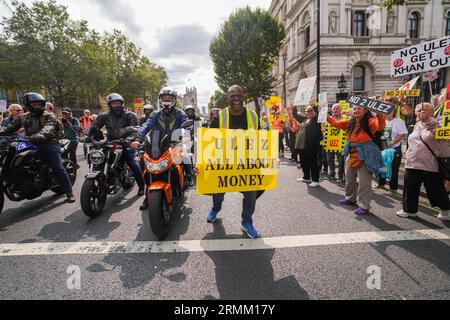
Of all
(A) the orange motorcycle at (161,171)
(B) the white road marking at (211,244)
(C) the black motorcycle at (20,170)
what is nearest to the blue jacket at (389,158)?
(B) the white road marking at (211,244)

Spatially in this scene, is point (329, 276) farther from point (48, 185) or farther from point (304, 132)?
point (48, 185)

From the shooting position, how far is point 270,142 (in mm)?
3316

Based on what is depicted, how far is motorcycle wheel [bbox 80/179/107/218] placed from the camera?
3895 mm

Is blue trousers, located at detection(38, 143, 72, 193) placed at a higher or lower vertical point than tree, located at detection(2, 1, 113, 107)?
lower

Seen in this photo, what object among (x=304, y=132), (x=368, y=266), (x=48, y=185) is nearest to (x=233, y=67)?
(x=304, y=132)

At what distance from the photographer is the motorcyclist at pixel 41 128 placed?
176 inches

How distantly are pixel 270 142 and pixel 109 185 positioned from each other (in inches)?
125

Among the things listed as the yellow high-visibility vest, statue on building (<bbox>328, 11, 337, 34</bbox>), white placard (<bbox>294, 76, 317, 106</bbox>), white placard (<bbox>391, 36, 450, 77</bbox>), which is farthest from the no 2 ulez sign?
statue on building (<bbox>328, 11, 337, 34</bbox>)

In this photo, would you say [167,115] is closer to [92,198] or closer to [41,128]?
[92,198]

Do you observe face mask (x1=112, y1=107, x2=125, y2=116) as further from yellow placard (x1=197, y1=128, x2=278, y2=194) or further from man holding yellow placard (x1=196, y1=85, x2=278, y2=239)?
yellow placard (x1=197, y1=128, x2=278, y2=194)

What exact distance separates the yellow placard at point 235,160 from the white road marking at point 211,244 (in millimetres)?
703

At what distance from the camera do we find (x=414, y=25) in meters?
27.3

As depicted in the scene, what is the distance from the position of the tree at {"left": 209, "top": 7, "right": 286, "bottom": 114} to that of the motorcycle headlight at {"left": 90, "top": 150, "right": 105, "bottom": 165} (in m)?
27.6

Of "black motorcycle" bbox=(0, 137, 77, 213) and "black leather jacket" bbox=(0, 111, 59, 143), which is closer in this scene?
"black motorcycle" bbox=(0, 137, 77, 213)
